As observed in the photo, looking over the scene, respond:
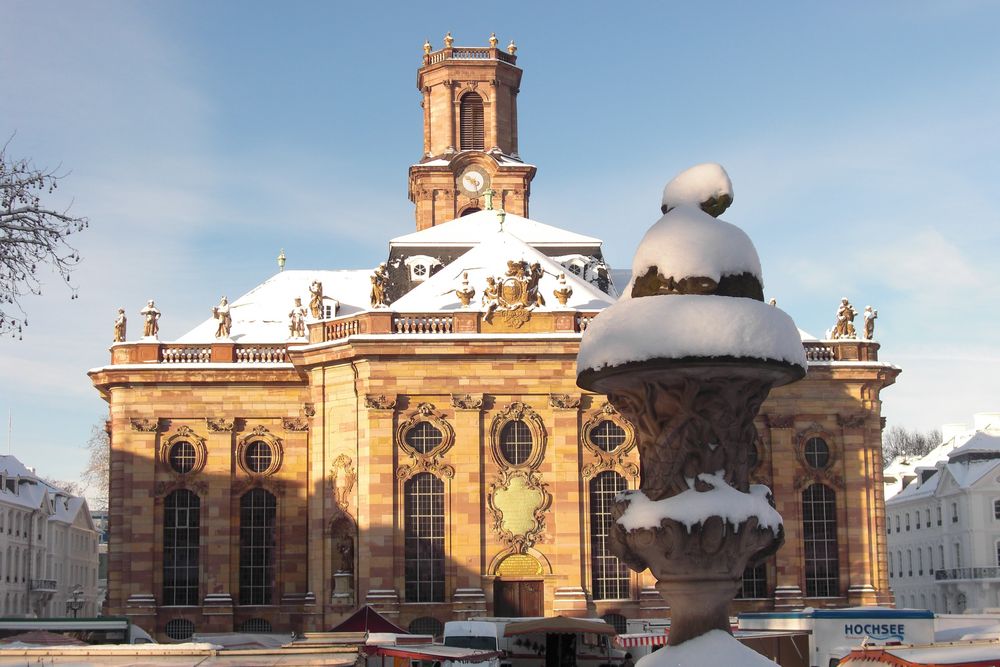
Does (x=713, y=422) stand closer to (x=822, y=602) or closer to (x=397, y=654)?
(x=397, y=654)

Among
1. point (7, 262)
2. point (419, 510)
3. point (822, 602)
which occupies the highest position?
point (7, 262)

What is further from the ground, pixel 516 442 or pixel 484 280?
pixel 484 280

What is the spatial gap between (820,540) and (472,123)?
85.9ft

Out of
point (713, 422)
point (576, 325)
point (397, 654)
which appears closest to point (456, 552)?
point (576, 325)

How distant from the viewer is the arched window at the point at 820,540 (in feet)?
152

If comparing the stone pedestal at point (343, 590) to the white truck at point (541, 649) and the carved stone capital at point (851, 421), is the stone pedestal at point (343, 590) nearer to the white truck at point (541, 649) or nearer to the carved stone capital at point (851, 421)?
the white truck at point (541, 649)

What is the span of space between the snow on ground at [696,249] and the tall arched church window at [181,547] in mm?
37517

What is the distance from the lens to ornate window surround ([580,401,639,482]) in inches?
1737

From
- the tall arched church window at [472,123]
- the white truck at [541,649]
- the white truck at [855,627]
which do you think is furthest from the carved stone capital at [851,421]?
the tall arched church window at [472,123]

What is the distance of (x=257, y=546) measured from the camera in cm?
4766

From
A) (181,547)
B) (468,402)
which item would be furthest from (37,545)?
(468,402)

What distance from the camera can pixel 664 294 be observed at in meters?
11.8

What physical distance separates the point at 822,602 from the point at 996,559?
96.0 feet

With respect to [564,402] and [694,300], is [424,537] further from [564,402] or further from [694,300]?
[694,300]
